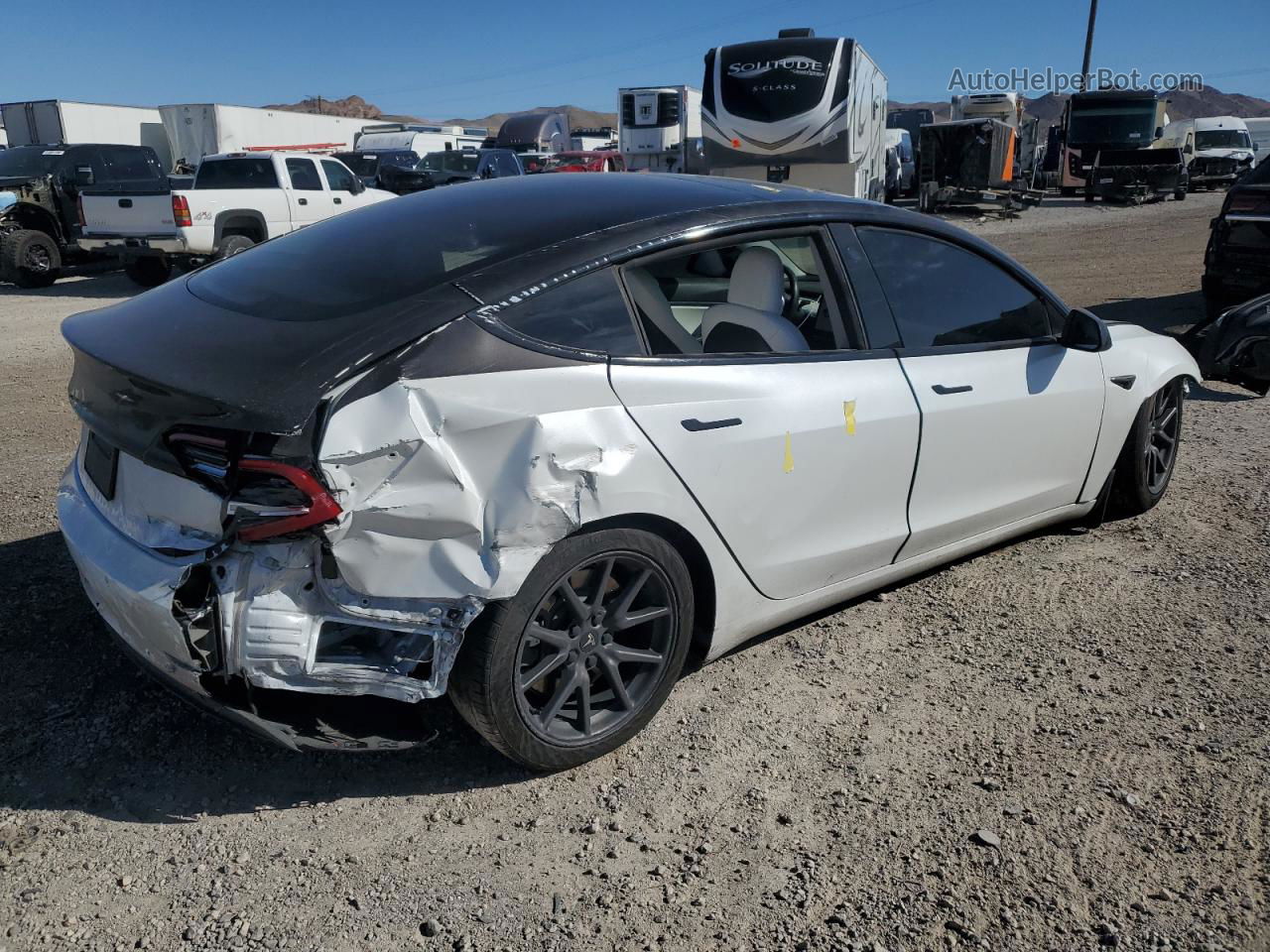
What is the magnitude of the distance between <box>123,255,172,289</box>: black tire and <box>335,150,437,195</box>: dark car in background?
4891 millimetres

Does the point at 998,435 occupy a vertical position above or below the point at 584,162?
below

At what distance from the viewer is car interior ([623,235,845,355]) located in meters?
3.08

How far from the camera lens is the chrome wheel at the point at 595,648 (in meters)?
2.75

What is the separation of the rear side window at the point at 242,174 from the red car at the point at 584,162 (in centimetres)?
1058

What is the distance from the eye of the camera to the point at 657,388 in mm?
2846

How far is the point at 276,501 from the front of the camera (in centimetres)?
239

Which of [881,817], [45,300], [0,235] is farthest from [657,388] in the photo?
[0,235]

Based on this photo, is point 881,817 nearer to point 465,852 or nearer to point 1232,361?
point 465,852

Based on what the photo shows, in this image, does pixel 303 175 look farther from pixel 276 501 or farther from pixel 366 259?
pixel 276 501

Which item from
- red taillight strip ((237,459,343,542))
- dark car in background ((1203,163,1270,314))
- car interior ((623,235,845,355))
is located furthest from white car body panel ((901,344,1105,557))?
dark car in background ((1203,163,1270,314))

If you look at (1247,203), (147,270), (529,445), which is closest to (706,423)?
(529,445)

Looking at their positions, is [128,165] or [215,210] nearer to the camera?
[215,210]

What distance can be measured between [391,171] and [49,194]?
7.38 meters

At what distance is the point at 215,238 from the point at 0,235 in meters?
3.19
